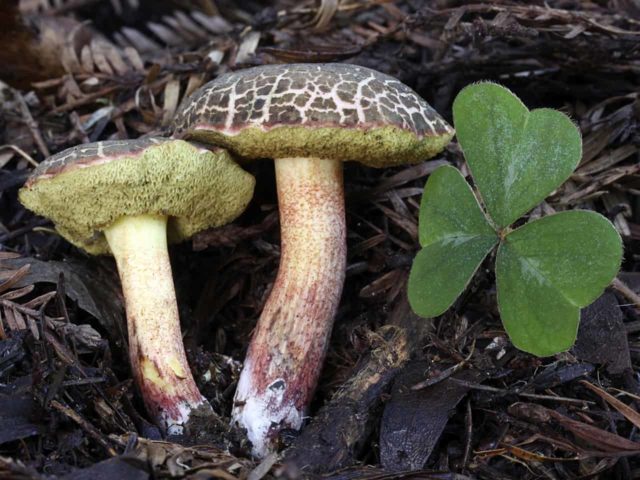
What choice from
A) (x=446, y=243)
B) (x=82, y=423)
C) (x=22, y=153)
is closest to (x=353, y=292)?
(x=446, y=243)

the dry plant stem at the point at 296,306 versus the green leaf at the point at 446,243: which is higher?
the green leaf at the point at 446,243

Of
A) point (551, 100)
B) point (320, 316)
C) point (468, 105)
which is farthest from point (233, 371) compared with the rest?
point (551, 100)

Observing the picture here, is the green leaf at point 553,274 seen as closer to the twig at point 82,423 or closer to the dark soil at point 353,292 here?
the dark soil at point 353,292

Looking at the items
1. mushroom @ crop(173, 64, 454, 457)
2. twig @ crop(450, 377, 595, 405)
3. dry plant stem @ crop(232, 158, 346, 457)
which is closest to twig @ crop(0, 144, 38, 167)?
mushroom @ crop(173, 64, 454, 457)

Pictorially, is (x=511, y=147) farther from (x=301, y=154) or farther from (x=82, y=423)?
(x=82, y=423)

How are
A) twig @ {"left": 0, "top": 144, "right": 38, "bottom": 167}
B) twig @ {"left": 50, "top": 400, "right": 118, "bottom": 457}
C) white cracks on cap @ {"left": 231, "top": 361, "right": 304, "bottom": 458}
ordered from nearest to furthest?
1. twig @ {"left": 50, "top": 400, "right": 118, "bottom": 457}
2. white cracks on cap @ {"left": 231, "top": 361, "right": 304, "bottom": 458}
3. twig @ {"left": 0, "top": 144, "right": 38, "bottom": 167}

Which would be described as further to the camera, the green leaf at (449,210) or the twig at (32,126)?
the twig at (32,126)

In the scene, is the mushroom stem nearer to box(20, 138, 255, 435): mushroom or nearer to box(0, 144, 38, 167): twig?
box(20, 138, 255, 435): mushroom

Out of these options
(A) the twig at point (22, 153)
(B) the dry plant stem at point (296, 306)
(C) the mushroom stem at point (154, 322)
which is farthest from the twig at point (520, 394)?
(A) the twig at point (22, 153)
